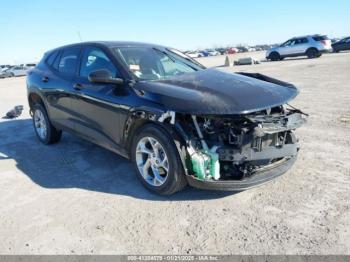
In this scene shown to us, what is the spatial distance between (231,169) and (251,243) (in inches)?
35.1

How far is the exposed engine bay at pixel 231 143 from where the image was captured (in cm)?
A: 337

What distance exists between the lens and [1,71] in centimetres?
3912

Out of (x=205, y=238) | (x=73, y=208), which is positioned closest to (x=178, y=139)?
(x=205, y=238)

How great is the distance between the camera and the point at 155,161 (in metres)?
3.76

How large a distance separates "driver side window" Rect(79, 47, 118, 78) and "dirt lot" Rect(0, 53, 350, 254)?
53.6 inches

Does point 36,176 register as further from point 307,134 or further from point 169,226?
point 307,134

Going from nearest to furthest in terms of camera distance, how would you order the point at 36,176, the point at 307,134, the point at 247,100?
the point at 247,100
the point at 36,176
the point at 307,134

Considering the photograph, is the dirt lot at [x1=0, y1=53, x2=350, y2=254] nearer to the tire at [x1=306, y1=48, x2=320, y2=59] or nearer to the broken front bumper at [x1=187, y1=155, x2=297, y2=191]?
the broken front bumper at [x1=187, y1=155, x2=297, y2=191]

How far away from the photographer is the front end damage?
3.37 metres

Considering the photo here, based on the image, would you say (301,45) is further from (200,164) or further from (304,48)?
(200,164)

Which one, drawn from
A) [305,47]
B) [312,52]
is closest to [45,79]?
[305,47]

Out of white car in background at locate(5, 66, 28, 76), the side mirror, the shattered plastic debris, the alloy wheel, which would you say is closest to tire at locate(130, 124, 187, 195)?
the alloy wheel

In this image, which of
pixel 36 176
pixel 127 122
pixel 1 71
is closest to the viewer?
pixel 127 122

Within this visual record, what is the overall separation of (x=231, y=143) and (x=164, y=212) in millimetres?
999
